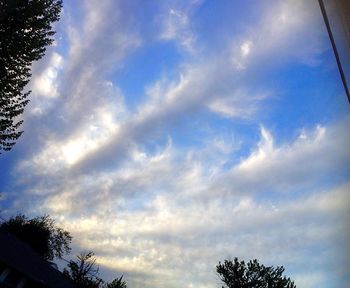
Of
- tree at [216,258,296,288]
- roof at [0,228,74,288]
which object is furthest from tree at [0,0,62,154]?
tree at [216,258,296,288]

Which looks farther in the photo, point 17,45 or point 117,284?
point 117,284

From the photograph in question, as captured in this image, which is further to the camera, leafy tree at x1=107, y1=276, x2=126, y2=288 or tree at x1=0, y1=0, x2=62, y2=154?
leafy tree at x1=107, y1=276, x2=126, y2=288

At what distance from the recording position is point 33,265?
1116 inches

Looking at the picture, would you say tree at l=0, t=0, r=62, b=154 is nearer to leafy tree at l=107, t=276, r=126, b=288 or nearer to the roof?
the roof

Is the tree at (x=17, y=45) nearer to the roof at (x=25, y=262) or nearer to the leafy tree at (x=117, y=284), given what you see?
the roof at (x=25, y=262)

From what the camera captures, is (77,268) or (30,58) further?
(77,268)

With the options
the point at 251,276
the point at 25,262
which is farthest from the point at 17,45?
the point at 251,276

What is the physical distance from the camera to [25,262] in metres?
27.2

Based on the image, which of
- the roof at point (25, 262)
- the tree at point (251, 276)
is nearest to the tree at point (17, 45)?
the roof at point (25, 262)

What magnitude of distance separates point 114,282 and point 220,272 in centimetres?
2044

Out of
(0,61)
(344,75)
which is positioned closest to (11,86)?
(0,61)

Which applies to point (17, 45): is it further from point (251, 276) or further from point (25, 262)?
point (251, 276)

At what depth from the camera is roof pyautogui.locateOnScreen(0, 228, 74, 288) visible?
976 inches

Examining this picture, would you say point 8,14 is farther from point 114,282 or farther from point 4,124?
point 114,282
